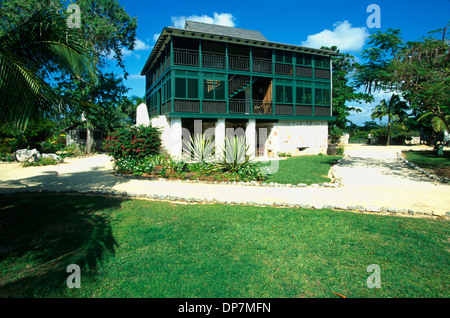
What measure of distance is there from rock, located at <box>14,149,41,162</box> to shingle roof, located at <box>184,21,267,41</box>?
1372 centimetres

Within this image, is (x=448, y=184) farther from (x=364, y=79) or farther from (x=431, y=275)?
(x=431, y=275)

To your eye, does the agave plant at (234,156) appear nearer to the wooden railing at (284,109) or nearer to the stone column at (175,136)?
the stone column at (175,136)

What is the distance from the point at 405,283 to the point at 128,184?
8321 mm

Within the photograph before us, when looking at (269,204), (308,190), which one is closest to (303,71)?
(308,190)

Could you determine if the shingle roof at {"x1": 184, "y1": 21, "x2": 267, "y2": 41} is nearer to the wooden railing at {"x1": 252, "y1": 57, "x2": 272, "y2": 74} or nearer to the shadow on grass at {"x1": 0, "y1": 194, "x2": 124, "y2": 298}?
the wooden railing at {"x1": 252, "y1": 57, "x2": 272, "y2": 74}

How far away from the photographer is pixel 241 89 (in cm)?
1831

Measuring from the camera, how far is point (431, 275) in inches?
122

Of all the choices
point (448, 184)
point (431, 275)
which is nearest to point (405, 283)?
point (431, 275)

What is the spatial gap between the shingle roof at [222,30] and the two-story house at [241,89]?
0.27 feet

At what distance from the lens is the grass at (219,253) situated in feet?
9.45

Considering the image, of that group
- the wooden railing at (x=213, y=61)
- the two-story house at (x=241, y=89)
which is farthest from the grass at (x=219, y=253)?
the wooden railing at (x=213, y=61)

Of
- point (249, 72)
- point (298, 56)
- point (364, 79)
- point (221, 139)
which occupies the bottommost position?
point (221, 139)

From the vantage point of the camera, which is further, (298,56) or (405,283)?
(298,56)

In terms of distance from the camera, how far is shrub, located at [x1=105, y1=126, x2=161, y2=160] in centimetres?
1162
